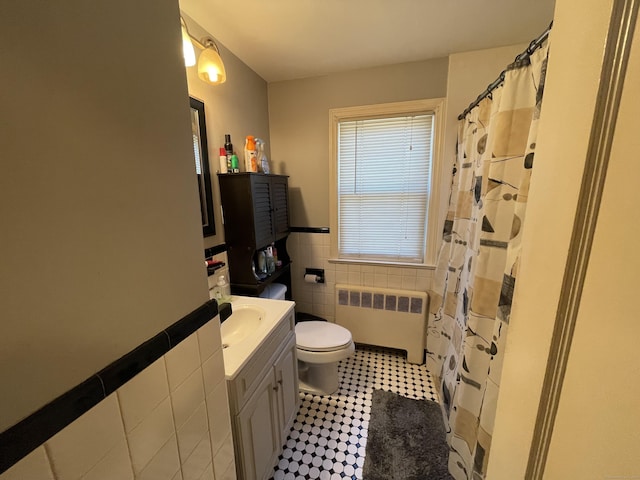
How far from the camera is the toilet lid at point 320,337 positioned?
1.68 m

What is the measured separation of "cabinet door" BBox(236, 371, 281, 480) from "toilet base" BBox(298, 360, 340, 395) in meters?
0.52

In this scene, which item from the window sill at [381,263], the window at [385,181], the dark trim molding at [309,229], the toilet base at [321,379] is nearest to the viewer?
the toilet base at [321,379]

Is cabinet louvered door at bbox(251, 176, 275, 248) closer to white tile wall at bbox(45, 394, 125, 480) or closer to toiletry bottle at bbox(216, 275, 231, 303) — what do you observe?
toiletry bottle at bbox(216, 275, 231, 303)

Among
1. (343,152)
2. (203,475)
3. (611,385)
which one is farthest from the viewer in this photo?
(343,152)

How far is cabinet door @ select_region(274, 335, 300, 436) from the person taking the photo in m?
1.30

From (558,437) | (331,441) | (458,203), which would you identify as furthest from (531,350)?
(331,441)

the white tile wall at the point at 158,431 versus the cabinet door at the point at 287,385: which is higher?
the white tile wall at the point at 158,431

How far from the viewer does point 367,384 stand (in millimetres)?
1907

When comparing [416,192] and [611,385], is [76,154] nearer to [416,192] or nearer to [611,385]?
[611,385]

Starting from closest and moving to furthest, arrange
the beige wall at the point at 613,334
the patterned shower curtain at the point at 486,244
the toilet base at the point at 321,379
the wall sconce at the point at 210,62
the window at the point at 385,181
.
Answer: the beige wall at the point at 613,334 < the patterned shower curtain at the point at 486,244 < the wall sconce at the point at 210,62 < the toilet base at the point at 321,379 < the window at the point at 385,181

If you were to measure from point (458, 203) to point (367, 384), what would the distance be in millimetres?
1452

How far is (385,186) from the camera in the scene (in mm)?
2039

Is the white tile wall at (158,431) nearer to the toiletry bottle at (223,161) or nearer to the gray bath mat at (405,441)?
the gray bath mat at (405,441)

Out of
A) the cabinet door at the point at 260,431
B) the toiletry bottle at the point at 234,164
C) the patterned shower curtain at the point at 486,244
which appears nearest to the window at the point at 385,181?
the patterned shower curtain at the point at 486,244
